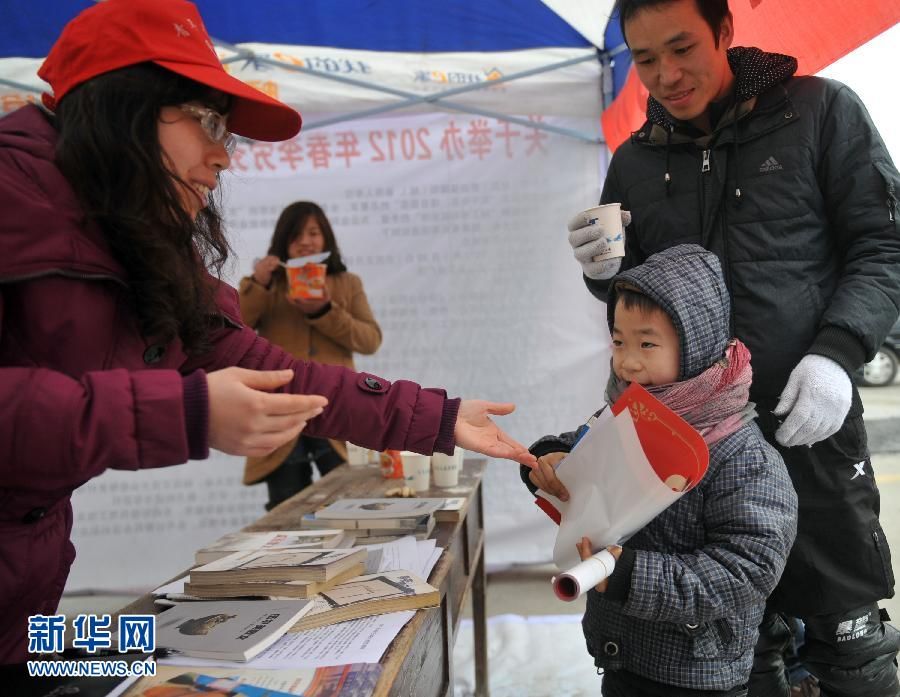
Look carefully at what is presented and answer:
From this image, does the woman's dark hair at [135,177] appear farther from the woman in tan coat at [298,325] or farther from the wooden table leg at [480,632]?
the woman in tan coat at [298,325]

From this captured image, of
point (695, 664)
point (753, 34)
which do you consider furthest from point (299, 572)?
point (753, 34)

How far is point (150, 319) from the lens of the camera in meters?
1.18

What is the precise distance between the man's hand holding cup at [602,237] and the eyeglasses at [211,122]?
0.81m

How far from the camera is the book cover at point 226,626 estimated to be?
3.32ft

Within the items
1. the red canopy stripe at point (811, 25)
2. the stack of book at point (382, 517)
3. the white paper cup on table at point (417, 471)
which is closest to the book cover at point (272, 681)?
the stack of book at point (382, 517)

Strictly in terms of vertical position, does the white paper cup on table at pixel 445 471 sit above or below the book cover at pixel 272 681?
below

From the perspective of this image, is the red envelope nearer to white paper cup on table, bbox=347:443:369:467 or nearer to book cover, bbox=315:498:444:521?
book cover, bbox=315:498:444:521

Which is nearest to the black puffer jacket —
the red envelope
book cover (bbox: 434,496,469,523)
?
the red envelope

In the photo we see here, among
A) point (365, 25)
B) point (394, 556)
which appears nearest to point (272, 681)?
point (394, 556)

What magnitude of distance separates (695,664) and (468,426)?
2.03ft

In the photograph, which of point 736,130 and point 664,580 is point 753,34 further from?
point 664,580

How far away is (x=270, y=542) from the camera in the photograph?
1.58 meters

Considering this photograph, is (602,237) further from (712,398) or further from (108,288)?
(108,288)

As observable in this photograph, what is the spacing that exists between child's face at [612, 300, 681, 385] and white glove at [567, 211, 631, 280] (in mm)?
231
